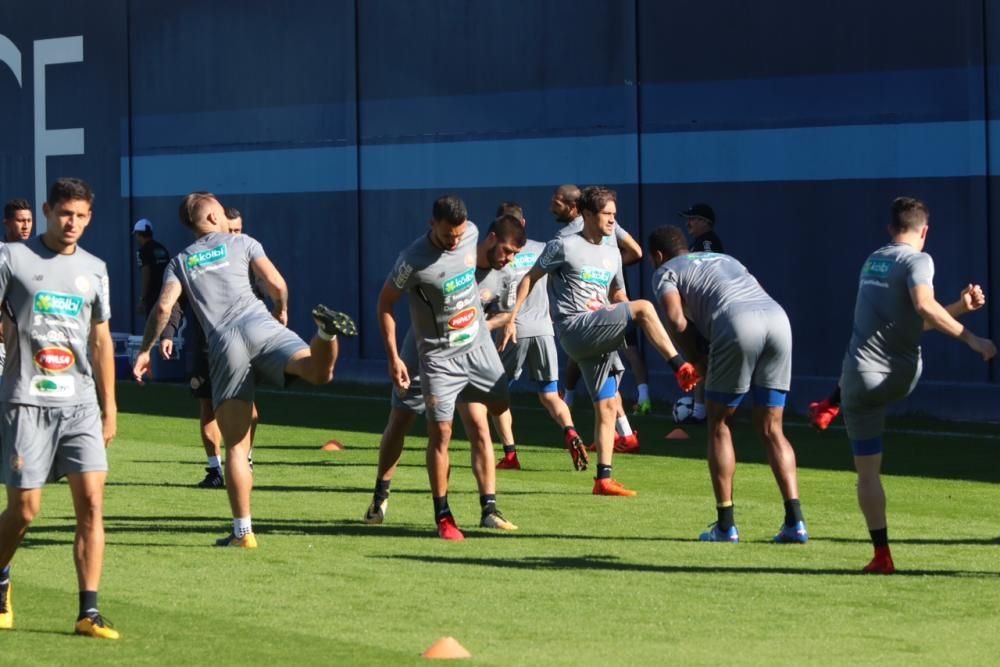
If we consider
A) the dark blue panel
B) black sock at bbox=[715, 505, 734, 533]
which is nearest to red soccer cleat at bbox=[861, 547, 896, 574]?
black sock at bbox=[715, 505, 734, 533]

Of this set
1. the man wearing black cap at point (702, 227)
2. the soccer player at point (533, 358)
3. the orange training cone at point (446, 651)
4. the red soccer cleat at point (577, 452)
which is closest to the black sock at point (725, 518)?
the red soccer cleat at point (577, 452)

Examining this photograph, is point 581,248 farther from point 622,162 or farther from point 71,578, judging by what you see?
point 622,162

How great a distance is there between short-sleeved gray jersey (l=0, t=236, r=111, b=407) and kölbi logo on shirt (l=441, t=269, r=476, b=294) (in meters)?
3.38

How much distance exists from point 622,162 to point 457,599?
44.6ft

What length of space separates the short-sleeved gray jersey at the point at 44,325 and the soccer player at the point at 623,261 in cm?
613

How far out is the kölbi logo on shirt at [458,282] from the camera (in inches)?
476

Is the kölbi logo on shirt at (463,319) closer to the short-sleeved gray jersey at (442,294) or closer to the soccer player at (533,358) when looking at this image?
the short-sleeved gray jersey at (442,294)

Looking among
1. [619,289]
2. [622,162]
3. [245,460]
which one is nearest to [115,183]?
[622,162]

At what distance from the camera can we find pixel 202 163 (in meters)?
28.8

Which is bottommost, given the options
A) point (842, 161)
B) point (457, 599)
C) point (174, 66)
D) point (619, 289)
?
point (457, 599)

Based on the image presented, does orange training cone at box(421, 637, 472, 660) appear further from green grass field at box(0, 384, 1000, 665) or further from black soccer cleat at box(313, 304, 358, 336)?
black soccer cleat at box(313, 304, 358, 336)

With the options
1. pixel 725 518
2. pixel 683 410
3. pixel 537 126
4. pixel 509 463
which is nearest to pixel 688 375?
pixel 725 518

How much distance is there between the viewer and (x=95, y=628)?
9031 millimetres

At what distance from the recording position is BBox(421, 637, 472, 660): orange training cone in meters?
8.56
